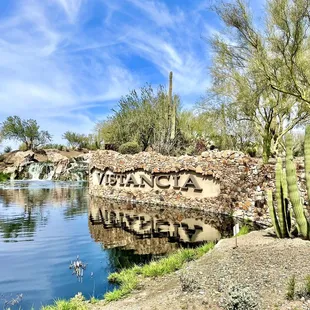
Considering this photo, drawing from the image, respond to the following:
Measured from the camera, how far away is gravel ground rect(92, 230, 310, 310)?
3.90m

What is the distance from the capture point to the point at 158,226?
1053 centimetres

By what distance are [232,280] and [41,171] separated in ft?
125

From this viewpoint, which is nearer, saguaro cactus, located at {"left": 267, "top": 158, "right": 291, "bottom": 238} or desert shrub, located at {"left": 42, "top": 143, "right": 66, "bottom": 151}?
saguaro cactus, located at {"left": 267, "top": 158, "right": 291, "bottom": 238}

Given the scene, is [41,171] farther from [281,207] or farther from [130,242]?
[281,207]

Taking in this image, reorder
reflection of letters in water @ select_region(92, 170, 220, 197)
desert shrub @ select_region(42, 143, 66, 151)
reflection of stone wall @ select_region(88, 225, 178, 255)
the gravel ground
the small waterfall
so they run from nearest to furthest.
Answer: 1. the gravel ground
2. reflection of stone wall @ select_region(88, 225, 178, 255)
3. reflection of letters in water @ select_region(92, 170, 220, 197)
4. the small waterfall
5. desert shrub @ select_region(42, 143, 66, 151)

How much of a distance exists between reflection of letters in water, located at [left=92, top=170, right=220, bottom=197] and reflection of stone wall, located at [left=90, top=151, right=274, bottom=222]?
0.45 ft

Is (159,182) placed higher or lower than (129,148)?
lower

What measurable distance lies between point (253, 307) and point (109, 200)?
Answer: 49.8 ft

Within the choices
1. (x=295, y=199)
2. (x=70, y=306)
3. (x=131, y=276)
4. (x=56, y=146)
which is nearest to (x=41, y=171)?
(x=56, y=146)

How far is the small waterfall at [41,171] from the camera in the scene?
39375mm

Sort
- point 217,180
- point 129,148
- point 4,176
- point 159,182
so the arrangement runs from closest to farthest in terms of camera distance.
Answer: point 217,180 → point 159,182 → point 129,148 → point 4,176

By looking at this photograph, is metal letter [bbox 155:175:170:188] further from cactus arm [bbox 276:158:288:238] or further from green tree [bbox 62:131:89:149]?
green tree [bbox 62:131:89:149]

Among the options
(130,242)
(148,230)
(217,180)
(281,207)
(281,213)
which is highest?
(217,180)

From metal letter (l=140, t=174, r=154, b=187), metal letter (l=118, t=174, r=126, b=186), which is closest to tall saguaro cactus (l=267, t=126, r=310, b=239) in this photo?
metal letter (l=140, t=174, r=154, b=187)
